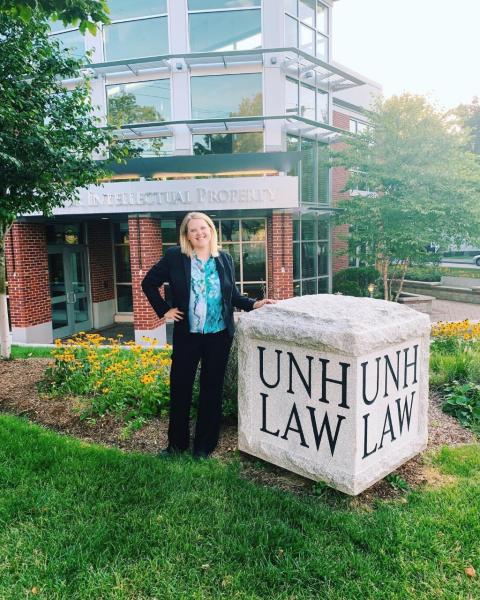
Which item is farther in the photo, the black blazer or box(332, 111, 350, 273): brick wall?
box(332, 111, 350, 273): brick wall

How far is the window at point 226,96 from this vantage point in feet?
41.1

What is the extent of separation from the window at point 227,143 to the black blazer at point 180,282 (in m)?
9.91

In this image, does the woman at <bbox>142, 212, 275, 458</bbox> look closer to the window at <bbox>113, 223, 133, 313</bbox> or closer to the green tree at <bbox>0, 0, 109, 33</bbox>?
the green tree at <bbox>0, 0, 109, 33</bbox>

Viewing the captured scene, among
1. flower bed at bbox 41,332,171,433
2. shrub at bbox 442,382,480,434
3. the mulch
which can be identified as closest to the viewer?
the mulch

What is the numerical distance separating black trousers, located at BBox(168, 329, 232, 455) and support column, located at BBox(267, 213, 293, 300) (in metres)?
8.54

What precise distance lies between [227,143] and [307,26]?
402cm

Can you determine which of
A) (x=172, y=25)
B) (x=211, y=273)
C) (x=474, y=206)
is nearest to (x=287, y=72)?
(x=172, y=25)

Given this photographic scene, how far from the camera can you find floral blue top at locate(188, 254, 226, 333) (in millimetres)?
3455

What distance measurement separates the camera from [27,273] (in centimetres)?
1170

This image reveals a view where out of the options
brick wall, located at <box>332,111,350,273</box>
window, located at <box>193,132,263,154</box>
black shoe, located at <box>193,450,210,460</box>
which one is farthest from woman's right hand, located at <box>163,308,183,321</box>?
brick wall, located at <box>332,111,350,273</box>

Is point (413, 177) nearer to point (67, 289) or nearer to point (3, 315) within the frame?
point (67, 289)

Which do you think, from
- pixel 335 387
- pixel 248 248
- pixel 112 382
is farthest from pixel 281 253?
pixel 335 387

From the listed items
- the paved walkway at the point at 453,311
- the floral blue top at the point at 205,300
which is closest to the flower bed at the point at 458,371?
the floral blue top at the point at 205,300

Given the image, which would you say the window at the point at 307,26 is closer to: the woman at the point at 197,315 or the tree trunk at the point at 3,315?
the tree trunk at the point at 3,315
